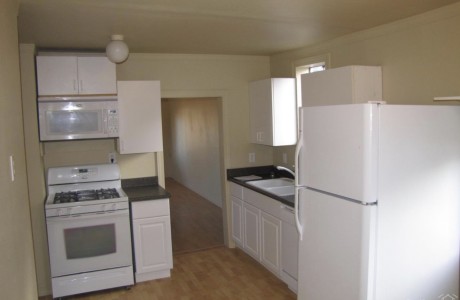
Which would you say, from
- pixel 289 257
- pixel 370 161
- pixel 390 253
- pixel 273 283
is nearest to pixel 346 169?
pixel 370 161

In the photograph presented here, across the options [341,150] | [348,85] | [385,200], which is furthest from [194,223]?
[385,200]

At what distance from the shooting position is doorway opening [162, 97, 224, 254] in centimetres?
535

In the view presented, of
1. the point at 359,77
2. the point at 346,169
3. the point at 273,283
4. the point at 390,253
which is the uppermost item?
the point at 359,77

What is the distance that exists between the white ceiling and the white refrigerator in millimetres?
753

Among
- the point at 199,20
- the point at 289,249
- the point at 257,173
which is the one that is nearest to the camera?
the point at 199,20

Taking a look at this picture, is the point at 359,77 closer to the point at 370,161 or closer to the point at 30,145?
the point at 370,161

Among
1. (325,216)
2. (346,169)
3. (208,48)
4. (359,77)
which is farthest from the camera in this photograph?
(208,48)

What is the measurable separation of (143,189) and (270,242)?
148 cm

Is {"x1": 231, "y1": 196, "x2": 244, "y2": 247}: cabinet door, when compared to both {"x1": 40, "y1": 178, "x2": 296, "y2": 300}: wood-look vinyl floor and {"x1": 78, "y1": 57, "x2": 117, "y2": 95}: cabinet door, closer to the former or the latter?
{"x1": 40, "y1": 178, "x2": 296, "y2": 300}: wood-look vinyl floor

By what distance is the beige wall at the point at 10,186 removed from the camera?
1469mm

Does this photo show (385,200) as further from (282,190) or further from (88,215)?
(88,215)

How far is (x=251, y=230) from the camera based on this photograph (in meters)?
4.27

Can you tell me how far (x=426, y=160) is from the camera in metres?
2.37

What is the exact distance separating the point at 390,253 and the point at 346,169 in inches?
21.9
